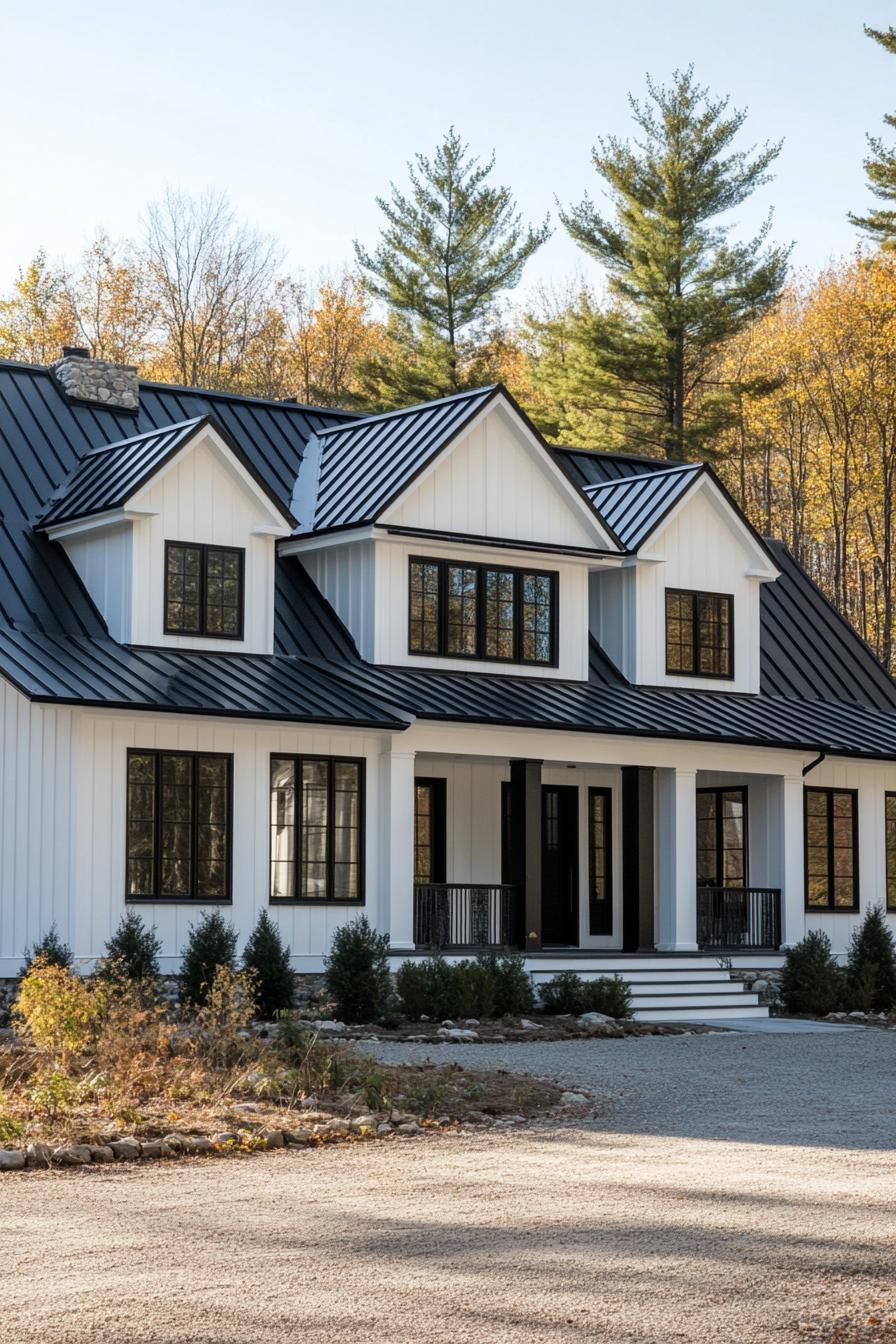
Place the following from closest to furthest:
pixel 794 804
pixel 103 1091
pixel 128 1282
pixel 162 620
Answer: pixel 128 1282, pixel 103 1091, pixel 162 620, pixel 794 804

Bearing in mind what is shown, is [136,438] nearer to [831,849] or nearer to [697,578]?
[697,578]

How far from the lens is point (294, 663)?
22.7 meters

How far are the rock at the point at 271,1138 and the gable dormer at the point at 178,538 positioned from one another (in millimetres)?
10811

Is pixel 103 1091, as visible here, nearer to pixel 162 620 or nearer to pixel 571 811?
pixel 162 620

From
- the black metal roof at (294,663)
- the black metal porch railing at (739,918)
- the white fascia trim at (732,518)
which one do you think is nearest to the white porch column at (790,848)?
the black metal porch railing at (739,918)

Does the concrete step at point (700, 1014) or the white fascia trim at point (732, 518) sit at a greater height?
the white fascia trim at point (732, 518)

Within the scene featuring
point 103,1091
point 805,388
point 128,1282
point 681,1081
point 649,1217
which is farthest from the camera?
point 805,388

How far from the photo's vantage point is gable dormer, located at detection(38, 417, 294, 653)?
21562 mm

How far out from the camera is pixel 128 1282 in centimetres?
739

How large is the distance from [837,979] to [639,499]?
7616mm

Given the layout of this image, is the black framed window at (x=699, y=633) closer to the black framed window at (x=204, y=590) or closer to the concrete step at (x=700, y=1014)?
the concrete step at (x=700, y=1014)

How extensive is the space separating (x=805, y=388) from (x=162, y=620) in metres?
26.6

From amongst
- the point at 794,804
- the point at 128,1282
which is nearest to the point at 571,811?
the point at 794,804

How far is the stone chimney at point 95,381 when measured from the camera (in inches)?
985
